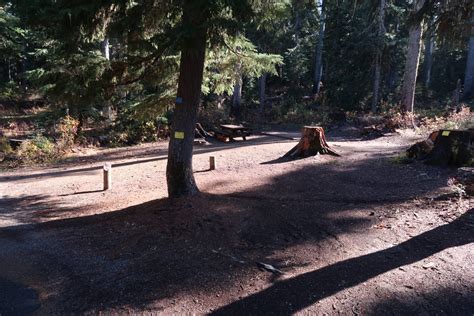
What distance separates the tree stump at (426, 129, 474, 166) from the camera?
8065mm

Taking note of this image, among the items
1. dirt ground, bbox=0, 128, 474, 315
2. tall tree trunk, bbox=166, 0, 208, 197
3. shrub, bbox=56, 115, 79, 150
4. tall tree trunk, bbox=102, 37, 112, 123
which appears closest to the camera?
dirt ground, bbox=0, 128, 474, 315

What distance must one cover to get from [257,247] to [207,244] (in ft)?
2.40

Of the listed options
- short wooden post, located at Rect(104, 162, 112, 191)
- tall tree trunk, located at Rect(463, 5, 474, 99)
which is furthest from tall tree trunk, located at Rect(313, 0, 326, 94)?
short wooden post, located at Rect(104, 162, 112, 191)

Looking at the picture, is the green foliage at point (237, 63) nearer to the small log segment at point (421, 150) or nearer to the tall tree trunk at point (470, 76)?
the small log segment at point (421, 150)

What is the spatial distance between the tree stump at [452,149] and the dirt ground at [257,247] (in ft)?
1.65

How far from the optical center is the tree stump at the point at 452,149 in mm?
8065

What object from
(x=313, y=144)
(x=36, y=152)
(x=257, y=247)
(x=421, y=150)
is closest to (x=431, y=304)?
(x=257, y=247)

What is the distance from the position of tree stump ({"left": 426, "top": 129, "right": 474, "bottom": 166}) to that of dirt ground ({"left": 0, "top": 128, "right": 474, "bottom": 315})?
1.65 ft

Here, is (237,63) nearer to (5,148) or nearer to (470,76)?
(5,148)

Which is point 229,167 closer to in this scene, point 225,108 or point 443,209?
point 443,209

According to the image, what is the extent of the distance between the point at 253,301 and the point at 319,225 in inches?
85.8

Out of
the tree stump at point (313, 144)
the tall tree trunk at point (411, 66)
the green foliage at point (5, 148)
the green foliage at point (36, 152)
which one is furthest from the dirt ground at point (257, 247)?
the tall tree trunk at point (411, 66)

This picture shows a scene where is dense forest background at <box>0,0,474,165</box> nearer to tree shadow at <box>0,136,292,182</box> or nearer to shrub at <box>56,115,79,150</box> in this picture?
shrub at <box>56,115,79,150</box>

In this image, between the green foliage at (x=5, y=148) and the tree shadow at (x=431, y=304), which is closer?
the tree shadow at (x=431, y=304)
